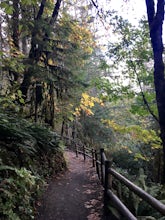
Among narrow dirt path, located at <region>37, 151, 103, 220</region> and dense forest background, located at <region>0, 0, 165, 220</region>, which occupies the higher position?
dense forest background, located at <region>0, 0, 165, 220</region>

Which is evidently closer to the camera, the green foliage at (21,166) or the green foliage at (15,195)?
the green foliage at (15,195)

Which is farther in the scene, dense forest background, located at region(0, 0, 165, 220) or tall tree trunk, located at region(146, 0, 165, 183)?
dense forest background, located at region(0, 0, 165, 220)

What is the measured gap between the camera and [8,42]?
A: 11.9 metres

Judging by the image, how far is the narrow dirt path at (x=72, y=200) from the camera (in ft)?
18.7

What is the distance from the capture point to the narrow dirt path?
569cm

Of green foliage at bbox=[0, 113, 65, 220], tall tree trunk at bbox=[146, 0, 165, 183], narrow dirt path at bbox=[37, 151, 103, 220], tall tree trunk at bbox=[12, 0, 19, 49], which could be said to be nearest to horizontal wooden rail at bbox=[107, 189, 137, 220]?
narrow dirt path at bbox=[37, 151, 103, 220]

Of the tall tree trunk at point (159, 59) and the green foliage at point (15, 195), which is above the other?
the tall tree trunk at point (159, 59)

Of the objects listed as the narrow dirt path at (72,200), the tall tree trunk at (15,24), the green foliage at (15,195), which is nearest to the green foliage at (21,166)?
the green foliage at (15,195)

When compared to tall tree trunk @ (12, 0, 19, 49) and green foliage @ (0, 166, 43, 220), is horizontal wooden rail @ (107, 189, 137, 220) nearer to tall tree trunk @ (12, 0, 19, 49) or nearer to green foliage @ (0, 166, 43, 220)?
green foliage @ (0, 166, 43, 220)

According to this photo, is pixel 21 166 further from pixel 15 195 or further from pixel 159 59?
pixel 159 59

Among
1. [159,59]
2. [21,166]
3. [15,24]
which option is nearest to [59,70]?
[15,24]

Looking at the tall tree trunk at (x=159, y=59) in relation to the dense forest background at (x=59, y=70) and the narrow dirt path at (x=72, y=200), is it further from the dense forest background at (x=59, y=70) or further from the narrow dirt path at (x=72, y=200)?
the narrow dirt path at (x=72, y=200)

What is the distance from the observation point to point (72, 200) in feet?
22.2

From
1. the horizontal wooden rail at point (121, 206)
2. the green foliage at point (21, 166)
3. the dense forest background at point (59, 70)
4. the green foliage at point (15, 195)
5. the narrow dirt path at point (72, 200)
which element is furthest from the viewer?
the dense forest background at point (59, 70)
